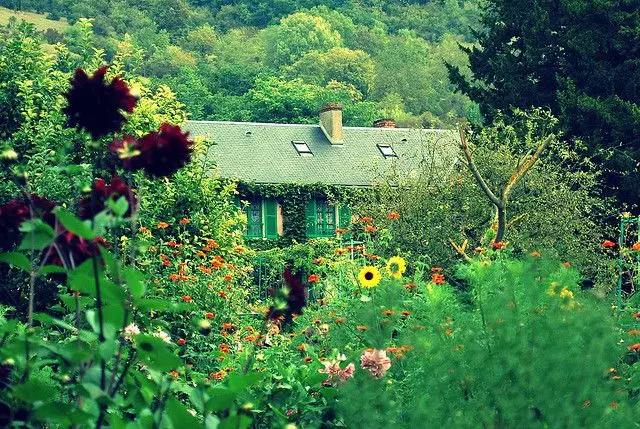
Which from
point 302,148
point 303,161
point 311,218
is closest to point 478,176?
point 311,218

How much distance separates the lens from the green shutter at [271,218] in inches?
1535

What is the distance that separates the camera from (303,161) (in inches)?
1652

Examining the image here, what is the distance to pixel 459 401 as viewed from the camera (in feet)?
14.0

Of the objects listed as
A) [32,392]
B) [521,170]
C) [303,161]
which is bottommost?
[303,161]

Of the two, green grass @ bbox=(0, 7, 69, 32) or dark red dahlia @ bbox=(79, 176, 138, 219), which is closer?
dark red dahlia @ bbox=(79, 176, 138, 219)

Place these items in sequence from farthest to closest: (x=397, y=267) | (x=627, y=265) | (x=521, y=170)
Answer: (x=521, y=170) → (x=627, y=265) → (x=397, y=267)

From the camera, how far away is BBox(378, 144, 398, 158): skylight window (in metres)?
44.1

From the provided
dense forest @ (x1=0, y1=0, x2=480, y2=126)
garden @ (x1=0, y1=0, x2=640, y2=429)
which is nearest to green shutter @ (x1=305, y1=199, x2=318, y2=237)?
garden @ (x1=0, y1=0, x2=640, y2=429)

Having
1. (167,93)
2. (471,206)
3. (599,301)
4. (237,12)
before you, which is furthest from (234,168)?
(237,12)

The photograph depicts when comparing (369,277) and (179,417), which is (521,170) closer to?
(369,277)

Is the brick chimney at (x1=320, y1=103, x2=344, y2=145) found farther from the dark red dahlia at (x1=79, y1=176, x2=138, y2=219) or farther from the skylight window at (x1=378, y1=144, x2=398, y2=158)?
the dark red dahlia at (x1=79, y1=176, x2=138, y2=219)

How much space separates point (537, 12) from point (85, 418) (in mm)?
25053

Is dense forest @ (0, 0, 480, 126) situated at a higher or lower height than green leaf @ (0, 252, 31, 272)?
higher

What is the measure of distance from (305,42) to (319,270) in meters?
82.6
